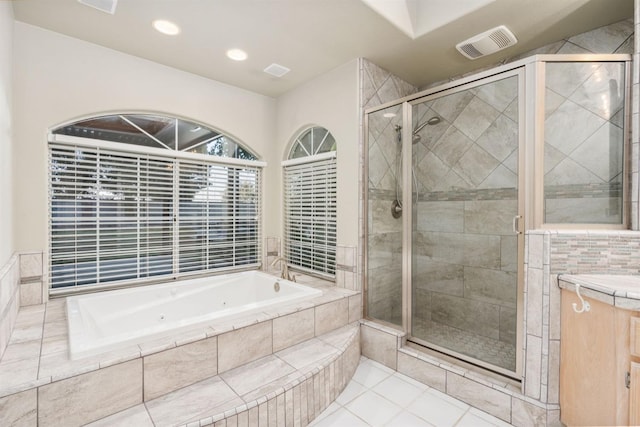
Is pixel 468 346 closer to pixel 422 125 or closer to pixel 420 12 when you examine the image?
pixel 422 125

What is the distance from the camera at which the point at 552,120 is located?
1.78 meters

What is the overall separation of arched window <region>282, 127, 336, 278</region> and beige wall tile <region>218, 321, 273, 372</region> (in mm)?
1200

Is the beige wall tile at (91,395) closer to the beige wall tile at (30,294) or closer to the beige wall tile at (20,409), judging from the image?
the beige wall tile at (20,409)

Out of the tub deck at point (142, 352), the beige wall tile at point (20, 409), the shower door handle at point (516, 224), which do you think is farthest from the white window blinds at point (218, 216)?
the shower door handle at point (516, 224)

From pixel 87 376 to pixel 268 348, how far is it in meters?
0.96

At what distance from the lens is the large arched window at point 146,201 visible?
244 centimetres

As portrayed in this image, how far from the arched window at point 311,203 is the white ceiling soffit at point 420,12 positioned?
1.14m

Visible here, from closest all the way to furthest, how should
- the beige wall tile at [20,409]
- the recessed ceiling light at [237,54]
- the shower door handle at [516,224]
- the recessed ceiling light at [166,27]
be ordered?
the beige wall tile at [20,409] < the shower door handle at [516,224] < the recessed ceiling light at [166,27] < the recessed ceiling light at [237,54]

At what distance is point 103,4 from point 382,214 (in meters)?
2.54

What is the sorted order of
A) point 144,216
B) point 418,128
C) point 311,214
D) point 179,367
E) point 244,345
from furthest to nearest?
point 311,214 → point 144,216 → point 418,128 → point 244,345 → point 179,367

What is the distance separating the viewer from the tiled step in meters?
1.39

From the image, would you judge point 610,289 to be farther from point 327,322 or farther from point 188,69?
point 188,69

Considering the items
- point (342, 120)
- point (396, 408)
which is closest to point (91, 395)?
point (396, 408)

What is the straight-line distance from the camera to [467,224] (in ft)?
8.17
